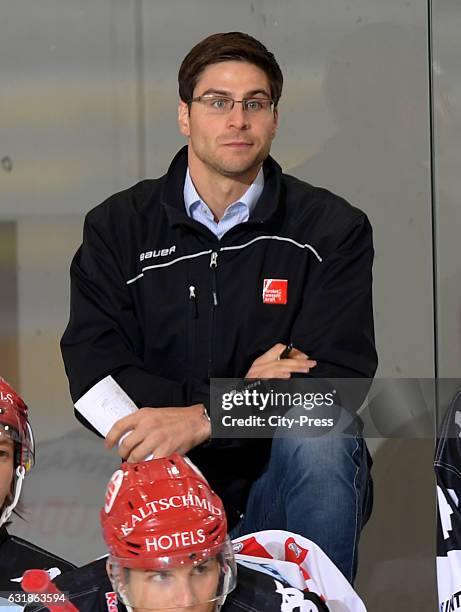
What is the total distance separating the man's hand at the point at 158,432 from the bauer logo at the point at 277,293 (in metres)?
0.26

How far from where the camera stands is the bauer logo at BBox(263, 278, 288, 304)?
2381 mm

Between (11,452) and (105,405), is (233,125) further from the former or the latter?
(11,452)

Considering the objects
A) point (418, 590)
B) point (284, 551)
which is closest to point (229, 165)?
point (284, 551)

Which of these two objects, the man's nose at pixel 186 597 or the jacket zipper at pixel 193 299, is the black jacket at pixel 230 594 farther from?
the jacket zipper at pixel 193 299

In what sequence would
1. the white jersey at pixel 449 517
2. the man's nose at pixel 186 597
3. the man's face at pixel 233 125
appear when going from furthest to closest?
the man's face at pixel 233 125 < the white jersey at pixel 449 517 < the man's nose at pixel 186 597

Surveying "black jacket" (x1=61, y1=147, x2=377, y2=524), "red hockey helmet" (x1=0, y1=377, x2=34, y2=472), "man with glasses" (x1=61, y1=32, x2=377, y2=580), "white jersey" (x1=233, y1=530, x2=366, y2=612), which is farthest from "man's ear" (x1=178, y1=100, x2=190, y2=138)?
"white jersey" (x1=233, y1=530, x2=366, y2=612)

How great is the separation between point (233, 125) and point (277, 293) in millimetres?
295

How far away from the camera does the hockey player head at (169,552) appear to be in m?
1.79

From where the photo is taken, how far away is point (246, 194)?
2.45 m

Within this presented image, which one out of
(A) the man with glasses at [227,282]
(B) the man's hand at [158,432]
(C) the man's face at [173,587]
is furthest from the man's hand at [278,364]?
(C) the man's face at [173,587]

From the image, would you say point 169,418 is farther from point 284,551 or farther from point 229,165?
point 229,165

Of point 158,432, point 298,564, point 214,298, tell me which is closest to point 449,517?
point 298,564

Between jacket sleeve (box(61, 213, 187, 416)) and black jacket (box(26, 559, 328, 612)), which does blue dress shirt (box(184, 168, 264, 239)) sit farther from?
black jacket (box(26, 559, 328, 612))

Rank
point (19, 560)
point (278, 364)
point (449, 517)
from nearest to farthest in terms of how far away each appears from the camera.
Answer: point (449, 517), point (19, 560), point (278, 364)
